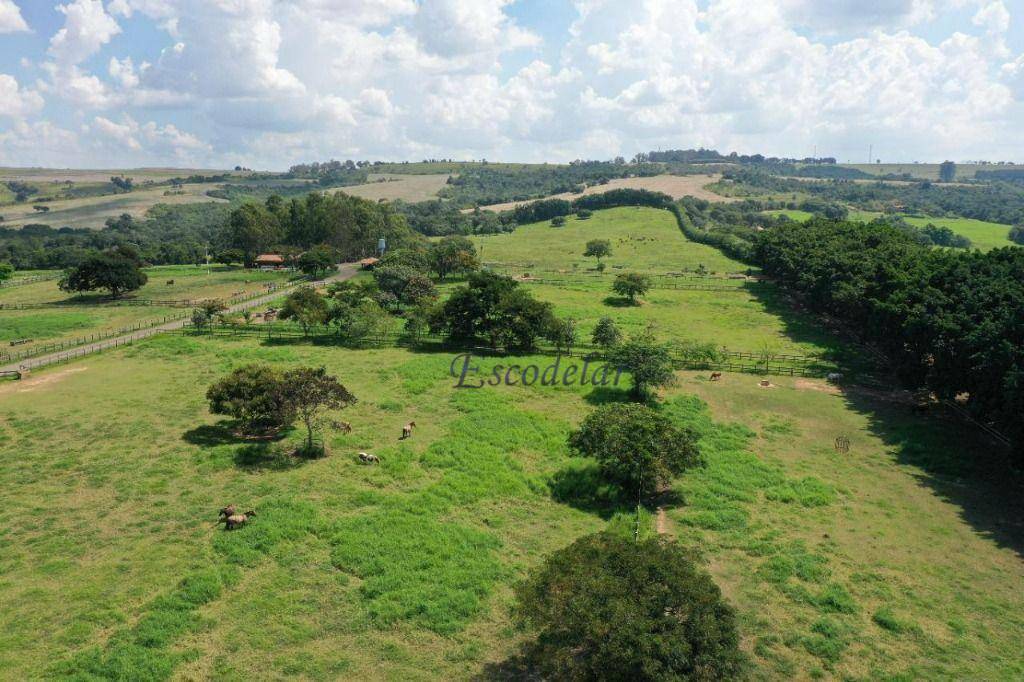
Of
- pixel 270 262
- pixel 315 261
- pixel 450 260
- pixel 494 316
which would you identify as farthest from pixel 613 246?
pixel 494 316

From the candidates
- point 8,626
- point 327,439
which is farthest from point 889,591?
point 8,626

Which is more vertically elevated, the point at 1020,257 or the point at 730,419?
the point at 1020,257

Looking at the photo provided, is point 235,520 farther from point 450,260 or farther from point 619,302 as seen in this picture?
point 450,260

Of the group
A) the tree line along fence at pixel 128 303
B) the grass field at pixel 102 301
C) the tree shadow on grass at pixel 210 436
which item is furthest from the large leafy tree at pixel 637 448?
the tree line along fence at pixel 128 303

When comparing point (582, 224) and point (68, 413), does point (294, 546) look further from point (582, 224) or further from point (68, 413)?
point (582, 224)

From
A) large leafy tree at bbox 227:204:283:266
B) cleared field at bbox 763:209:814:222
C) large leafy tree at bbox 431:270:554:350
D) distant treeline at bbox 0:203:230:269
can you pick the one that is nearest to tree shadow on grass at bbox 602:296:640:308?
large leafy tree at bbox 431:270:554:350

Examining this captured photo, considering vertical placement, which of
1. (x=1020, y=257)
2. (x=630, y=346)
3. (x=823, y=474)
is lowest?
(x=823, y=474)
